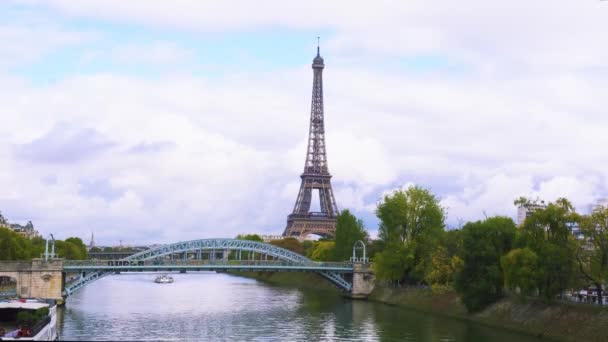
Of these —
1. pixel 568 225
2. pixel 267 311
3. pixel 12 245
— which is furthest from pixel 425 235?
pixel 12 245

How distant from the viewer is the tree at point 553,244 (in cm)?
4853

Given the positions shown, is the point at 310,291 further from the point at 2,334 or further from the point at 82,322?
the point at 2,334

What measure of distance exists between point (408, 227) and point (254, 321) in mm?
22739

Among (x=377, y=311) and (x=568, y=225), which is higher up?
(x=568, y=225)

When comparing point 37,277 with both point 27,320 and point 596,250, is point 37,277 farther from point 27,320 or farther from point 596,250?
point 596,250

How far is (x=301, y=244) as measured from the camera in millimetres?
148250

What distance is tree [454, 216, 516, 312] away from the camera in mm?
57219

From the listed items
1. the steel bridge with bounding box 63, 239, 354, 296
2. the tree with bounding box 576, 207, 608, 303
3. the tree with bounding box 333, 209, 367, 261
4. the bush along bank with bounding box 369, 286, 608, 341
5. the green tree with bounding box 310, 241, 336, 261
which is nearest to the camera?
the bush along bank with bounding box 369, 286, 608, 341

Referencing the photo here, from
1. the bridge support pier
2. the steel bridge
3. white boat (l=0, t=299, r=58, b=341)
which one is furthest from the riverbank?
white boat (l=0, t=299, r=58, b=341)

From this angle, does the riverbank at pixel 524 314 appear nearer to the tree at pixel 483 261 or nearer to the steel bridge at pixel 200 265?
the tree at pixel 483 261

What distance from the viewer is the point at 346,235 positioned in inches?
3772

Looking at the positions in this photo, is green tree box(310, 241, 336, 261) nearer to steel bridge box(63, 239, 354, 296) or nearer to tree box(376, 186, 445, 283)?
steel bridge box(63, 239, 354, 296)

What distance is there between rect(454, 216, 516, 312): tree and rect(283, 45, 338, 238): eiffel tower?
77210 millimetres

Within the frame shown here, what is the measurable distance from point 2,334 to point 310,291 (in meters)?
63.5
